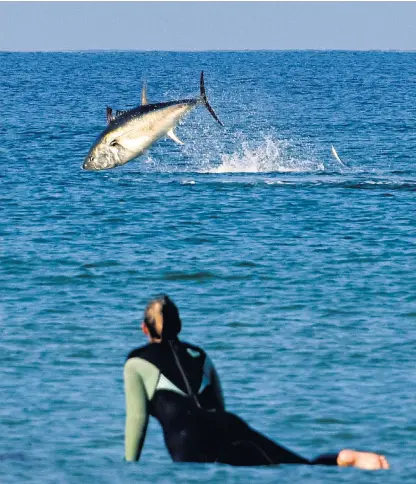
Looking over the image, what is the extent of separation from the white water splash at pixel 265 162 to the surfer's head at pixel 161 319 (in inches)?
1261

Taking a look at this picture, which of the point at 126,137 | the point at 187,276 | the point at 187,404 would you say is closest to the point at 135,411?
the point at 187,404

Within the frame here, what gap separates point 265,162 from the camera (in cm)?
4731

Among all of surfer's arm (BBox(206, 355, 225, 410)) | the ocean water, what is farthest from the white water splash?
surfer's arm (BBox(206, 355, 225, 410))

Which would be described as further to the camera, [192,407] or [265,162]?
[265,162]

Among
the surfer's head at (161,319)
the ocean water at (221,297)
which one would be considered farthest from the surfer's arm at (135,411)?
the ocean water at (221,297)

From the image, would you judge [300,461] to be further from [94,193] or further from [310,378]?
[94,193]

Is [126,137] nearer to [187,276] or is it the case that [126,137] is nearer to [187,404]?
[187,276]

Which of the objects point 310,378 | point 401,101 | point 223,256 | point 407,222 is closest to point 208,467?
point 310,378

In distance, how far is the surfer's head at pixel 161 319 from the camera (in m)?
10.9

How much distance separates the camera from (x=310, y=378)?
57.1 feet

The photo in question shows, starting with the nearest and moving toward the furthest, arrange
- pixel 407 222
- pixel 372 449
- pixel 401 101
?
pixel 372 449 → pixel 407 222 → pixel 401 101

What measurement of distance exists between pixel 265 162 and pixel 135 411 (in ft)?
120

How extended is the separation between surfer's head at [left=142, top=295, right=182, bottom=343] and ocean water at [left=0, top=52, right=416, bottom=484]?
1943mm

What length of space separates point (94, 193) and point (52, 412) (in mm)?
22883
